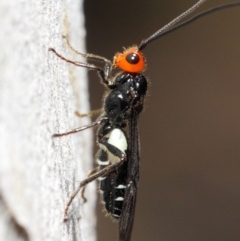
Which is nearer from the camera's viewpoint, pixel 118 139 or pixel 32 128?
pixel 32 128

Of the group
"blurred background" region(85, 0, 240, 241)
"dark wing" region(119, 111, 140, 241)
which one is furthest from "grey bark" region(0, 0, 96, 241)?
"blurred background" region(85, 0, 240, 241)

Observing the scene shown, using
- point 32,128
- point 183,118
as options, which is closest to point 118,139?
point 32,128

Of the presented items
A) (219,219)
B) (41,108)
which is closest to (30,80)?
(41,108)

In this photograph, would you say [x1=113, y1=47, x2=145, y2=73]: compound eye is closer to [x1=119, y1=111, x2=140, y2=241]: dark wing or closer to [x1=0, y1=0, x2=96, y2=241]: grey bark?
[x1=119, y1=111, x2=140, y2=241]: dark wing

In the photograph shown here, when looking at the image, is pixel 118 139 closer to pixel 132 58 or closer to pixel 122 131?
pixel 122 131

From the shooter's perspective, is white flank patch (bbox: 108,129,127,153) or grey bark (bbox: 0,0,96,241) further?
white flank patch (bbox: 108,129,127,153)

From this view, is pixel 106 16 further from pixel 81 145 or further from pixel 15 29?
pixel 15 29
